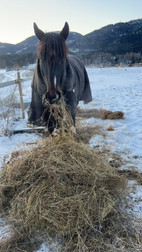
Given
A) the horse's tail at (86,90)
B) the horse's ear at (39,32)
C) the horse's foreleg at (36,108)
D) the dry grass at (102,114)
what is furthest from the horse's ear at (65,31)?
the dry grass at (102,114)

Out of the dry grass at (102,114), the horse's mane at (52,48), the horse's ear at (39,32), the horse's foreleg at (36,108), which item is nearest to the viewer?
the horse's mane at (52,48)

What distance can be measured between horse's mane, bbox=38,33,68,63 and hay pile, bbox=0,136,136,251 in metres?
1.17

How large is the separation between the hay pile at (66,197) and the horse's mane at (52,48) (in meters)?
1.17

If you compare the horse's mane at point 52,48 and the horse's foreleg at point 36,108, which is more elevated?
the horse's mane at point 52,48

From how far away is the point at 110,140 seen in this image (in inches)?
153

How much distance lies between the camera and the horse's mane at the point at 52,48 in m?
2.17

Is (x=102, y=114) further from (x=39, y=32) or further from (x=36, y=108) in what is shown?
(x=39, y=32)

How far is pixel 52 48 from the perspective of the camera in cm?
217

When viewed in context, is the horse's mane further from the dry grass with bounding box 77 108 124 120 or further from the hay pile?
the dry grass with bounding box 77 108 124 120

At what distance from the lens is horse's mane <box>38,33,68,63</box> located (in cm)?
217

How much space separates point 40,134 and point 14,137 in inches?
25.8

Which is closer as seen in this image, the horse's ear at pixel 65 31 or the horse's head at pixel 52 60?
the horse's head at pixel 52 60

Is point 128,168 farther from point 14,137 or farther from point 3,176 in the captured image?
point 14,137

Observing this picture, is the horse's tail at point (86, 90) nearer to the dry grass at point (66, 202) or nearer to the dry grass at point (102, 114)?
the dry grass at point (102, 114)
